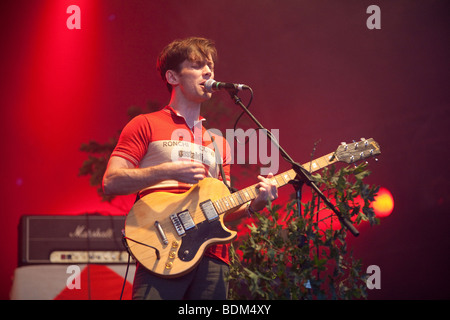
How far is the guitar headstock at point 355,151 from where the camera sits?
2273 mm

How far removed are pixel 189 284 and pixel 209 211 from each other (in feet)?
1.03

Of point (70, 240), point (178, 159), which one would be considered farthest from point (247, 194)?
point (70, 240)

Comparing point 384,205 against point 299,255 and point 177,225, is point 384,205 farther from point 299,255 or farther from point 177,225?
point 177,225

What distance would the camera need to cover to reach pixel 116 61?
458cm

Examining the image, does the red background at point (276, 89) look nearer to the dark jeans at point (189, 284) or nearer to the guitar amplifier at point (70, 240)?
the guitar amplifier at point (70, 240)

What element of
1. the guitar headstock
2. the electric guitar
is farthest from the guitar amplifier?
the guitar headstock

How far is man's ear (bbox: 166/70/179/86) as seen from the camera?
240 cm

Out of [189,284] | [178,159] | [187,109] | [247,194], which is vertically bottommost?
[189,284]

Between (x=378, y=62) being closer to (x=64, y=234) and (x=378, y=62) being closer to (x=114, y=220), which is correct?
Result: (x=114, y=220)

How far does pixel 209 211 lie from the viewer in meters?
1.98

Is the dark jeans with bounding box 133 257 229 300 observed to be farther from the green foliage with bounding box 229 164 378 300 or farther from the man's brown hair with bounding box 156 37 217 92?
the man's brown hair with bounding box 156 37 217 92
